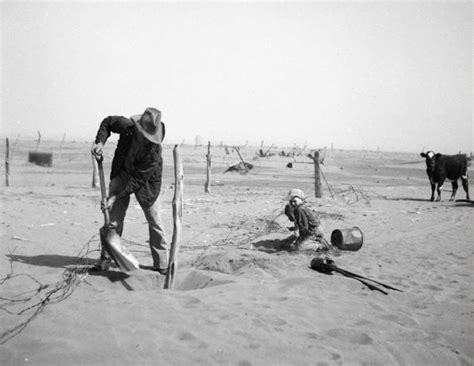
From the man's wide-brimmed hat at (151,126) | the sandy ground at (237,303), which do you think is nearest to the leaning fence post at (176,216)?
the sandy ground at (237,303)

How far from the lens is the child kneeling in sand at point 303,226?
5.41 m

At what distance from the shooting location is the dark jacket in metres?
4.26

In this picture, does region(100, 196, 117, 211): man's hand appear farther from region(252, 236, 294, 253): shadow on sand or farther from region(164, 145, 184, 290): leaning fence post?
region(252, 236, 294, 253): shadow on sand

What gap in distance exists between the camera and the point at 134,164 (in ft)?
14.1

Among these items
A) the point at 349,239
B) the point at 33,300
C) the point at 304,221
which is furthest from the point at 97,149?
the point at 349,239

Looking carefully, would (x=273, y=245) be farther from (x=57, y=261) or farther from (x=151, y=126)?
(x=57, y=261)

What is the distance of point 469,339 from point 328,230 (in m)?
4.49

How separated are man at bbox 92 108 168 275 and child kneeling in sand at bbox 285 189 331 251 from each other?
201 cm

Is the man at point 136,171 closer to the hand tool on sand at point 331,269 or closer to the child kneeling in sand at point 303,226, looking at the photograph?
the hand tool on sand at point 331,269

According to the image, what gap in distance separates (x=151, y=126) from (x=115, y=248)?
138cm

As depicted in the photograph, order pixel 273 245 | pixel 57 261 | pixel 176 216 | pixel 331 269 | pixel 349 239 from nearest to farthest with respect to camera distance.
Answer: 1. pixel 176 216
2. pixel 331 269
3. pixel 57 261
4. pixel 349 239
5. pixel 273 245

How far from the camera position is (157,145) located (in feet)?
14.1

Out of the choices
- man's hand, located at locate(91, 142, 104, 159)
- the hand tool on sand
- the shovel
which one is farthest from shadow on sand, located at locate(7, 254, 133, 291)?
the hand tool on sand

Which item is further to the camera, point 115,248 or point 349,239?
point 349,239
